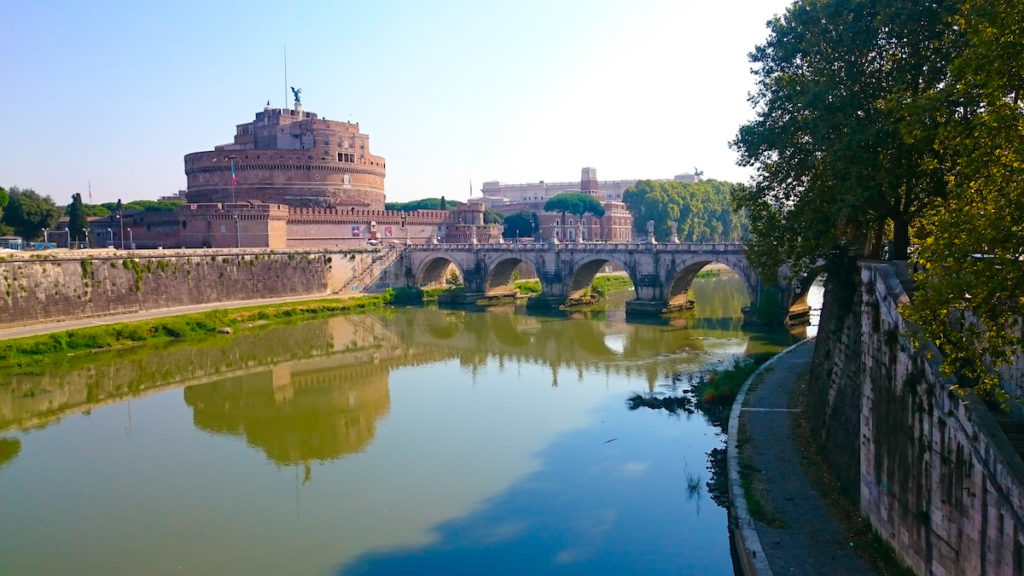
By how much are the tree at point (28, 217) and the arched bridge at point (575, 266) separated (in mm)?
17808

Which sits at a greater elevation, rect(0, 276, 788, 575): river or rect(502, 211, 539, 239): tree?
rect(502, 211, 539, 239): tree

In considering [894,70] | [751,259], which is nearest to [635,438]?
[751,259]

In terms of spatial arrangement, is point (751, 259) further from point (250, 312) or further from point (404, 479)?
point (250, 312)

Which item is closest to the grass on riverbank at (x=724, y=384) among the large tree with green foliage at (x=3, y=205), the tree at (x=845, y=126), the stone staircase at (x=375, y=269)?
the tree at (x=845, y=126)

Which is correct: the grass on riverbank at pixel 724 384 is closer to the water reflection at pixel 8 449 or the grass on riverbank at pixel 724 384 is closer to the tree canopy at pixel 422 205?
the water reflection at pixel 8 449

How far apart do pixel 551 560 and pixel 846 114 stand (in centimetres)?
646

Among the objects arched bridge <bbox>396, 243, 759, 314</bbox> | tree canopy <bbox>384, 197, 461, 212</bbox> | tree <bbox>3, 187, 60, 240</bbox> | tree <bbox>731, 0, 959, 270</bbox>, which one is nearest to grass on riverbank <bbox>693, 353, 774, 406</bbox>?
tree <bbox>731, 0, 959, 270</bbox>

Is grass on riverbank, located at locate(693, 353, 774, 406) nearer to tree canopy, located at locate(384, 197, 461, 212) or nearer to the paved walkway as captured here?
the paved walkway

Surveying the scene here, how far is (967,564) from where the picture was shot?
5215mm

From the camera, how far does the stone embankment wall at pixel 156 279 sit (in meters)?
22.9

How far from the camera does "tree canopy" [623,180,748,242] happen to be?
53.2m

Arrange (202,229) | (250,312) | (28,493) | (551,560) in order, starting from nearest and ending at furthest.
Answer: (551,560), (28,493), (250,312), (202,229)

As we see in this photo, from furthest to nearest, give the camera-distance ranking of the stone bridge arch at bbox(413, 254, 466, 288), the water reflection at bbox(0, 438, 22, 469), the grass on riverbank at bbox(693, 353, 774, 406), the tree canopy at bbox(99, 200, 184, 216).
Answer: the tree canopy at bbox(99, 200, 184, 216), the stone bridge arch at bbox(413, 254, 466, 288), the grass on riverbank at bbox(693, 353, 774, 406), the water reflection at bbox(0, 438, 22, 469)

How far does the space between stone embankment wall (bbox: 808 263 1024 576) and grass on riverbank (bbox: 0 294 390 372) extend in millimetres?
18247
